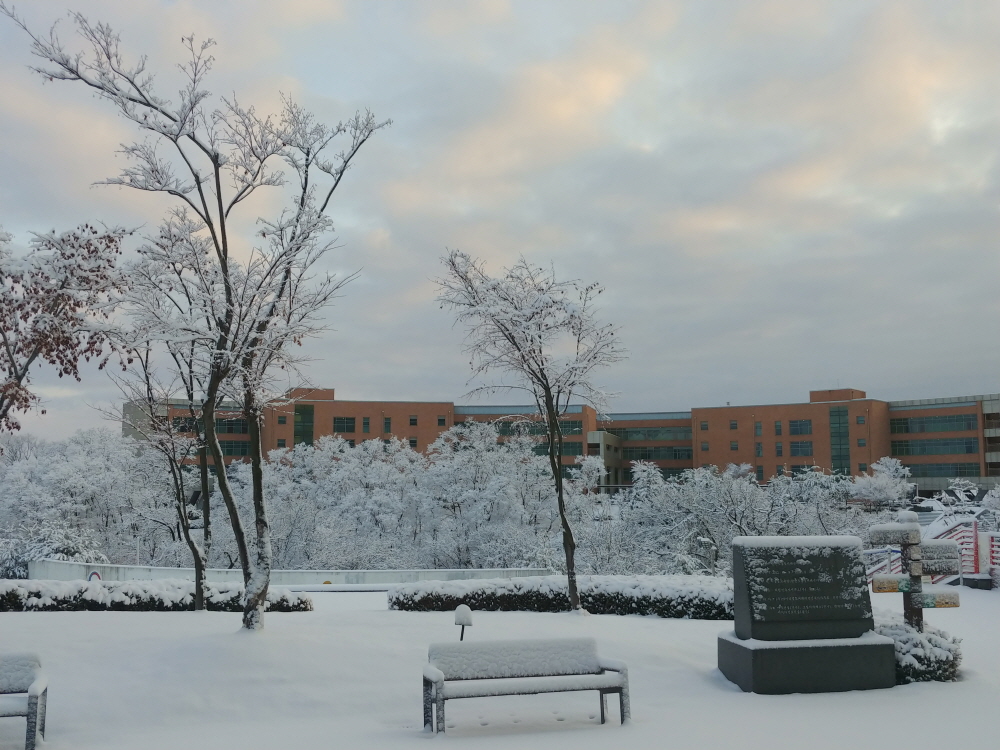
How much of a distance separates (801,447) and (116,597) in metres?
75.3

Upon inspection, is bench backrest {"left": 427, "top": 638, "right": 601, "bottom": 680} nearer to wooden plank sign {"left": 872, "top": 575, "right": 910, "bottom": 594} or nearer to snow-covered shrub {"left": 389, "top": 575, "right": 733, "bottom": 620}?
wooden plank sign {"left": 872, "top": 575, "right": 910, "bottom": 594}

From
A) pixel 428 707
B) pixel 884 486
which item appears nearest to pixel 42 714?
pixel 428 707

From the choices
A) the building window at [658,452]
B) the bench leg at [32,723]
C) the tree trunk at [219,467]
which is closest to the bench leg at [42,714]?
the bench leg at [32,723]

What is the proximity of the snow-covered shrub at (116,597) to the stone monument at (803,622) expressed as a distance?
10.3 meters

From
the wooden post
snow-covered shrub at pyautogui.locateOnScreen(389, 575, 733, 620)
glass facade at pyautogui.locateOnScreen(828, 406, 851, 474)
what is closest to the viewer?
the wooden post

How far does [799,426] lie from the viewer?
81.2m

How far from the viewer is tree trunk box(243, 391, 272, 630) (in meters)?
10.8

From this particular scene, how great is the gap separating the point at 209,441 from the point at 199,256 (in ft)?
10.0

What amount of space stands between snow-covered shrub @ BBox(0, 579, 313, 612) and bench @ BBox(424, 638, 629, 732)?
959 cm

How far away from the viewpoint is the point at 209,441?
1134 centimetres

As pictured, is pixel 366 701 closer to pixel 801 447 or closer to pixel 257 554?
pixel 257 554

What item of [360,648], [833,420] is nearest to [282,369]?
[360,648]

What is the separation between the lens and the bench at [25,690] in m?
6.69

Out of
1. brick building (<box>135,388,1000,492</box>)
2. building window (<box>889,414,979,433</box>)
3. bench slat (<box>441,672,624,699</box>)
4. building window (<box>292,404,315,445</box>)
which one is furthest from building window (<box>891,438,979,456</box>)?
bench slat (<box>441,672,624,699</box>)
